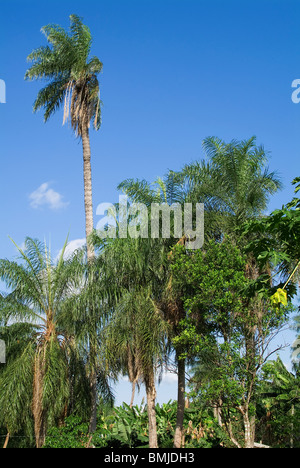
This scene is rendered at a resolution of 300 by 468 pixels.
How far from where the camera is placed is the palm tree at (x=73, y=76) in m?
24.8

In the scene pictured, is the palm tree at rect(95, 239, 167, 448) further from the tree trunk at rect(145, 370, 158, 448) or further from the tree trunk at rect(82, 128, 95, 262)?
the tree trunk at rect(82, 128, 95, 262)

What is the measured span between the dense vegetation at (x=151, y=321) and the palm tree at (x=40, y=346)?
0.14 ft

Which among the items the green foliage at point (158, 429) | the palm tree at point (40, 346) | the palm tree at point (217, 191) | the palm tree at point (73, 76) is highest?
the palm tree at point (73, 76)

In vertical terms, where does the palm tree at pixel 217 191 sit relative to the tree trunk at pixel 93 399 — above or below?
above

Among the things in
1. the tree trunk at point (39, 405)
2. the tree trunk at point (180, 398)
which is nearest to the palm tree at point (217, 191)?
the tree trunk at point (180, 398)

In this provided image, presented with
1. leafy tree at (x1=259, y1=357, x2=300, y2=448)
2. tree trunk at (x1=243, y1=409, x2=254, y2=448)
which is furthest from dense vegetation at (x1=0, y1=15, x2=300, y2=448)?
leafy tree at (x1=259, y1=357, x2=300, y2=448)

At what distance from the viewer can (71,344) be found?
20094 millimetres

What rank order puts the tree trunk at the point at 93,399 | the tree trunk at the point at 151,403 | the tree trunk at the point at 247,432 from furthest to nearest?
the tree trunk at the point at 93,399 < the tree trunk at the point at 151,403 < the tree trunk at the point at 247,432

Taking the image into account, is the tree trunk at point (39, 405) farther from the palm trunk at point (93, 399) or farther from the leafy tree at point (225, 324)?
the leafy tree at point (225, 324)

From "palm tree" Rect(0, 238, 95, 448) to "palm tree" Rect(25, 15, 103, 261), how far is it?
17.4ft

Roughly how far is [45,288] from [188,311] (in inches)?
214

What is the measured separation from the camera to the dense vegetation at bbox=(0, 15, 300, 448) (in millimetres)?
18031

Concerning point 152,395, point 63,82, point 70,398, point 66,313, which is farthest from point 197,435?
point 63,82

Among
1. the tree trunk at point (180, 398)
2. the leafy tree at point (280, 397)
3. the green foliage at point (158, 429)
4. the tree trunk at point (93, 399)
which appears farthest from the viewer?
the leafy tree at point (280, 397)
